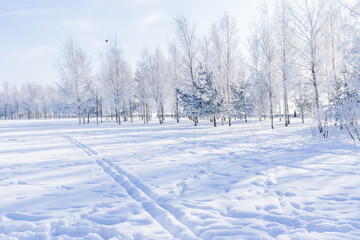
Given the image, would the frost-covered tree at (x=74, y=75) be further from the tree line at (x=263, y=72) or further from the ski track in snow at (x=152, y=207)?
the ski track in snow at (x=152, y=207)

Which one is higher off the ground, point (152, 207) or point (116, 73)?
point (116, 73)

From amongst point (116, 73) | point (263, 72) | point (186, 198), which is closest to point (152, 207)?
point (186, 198)

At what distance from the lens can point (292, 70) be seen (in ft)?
49.8

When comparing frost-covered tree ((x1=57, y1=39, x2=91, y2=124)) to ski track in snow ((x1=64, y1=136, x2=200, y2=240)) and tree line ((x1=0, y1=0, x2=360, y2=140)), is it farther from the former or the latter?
ski track in snow ((x1=64, y1=136, x2=200, y2=240))

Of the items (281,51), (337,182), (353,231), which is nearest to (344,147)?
(337,182)

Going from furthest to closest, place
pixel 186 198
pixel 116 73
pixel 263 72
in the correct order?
pixel 116 73 < pixel 263 72 < pixel 186 198

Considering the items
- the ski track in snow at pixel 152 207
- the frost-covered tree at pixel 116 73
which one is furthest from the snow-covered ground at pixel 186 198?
the frost-covered tree at pixel 116 73

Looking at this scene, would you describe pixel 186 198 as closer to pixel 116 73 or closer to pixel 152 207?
pixel 152 207

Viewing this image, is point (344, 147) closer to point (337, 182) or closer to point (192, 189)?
point (337, 182)

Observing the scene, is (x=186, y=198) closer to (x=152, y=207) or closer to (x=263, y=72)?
(x=152, y=207)

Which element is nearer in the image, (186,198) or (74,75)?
(186,198)

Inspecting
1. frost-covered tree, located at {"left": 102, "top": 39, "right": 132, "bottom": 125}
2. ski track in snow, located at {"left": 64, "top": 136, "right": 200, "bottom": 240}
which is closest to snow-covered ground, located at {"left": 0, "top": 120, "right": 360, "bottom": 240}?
ski track in snow, located at {"left": 64, "top": 136, "right": 200, "bottom": 240}

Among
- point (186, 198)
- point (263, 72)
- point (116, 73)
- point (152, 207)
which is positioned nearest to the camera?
point (152, 207)

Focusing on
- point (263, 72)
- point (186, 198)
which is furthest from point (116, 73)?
point (186, 198)
